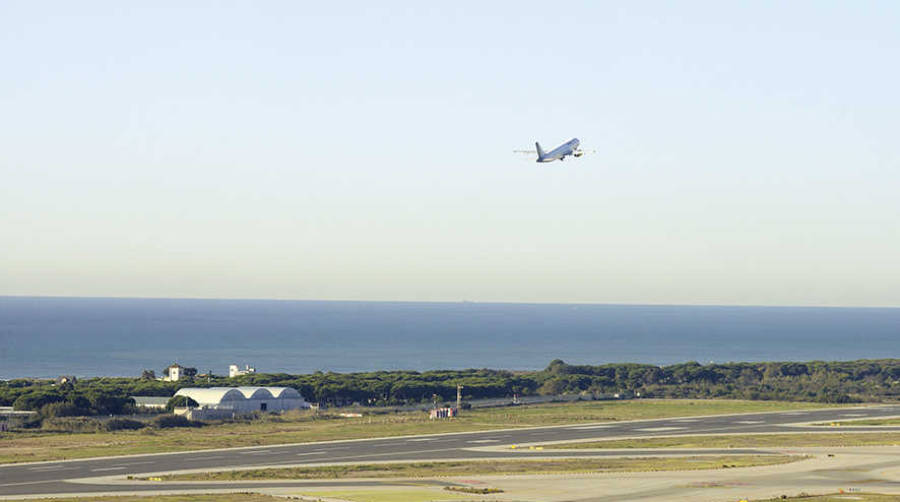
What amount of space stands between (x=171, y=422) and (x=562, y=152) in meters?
52.4

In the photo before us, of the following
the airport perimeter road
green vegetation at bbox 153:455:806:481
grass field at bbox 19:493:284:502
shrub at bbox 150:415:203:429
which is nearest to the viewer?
grass field at bbox 19:493:284:502

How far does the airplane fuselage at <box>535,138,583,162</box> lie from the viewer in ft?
456

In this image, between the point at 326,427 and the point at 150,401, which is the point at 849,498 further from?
the point at 150,401

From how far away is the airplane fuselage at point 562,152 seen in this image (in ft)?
456

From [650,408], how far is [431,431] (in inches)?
1854

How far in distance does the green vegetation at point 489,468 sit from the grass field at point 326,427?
19697 mm

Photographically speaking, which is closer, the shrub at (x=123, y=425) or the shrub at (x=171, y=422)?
the shrub at (x=123, y=425)

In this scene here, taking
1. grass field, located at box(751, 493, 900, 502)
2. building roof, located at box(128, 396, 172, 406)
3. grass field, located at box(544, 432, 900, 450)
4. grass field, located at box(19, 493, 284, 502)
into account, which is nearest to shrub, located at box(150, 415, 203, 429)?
building roof, located at box(128, 396, 172, 406)

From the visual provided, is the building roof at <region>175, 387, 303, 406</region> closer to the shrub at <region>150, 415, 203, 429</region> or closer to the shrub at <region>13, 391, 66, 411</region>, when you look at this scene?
the shrub at <region>150, 415, 203, 429</region>

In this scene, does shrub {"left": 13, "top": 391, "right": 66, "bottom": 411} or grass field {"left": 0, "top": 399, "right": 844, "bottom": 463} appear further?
shrub {"left": 13, "top": 391, "right": 66, "bottom": 411}

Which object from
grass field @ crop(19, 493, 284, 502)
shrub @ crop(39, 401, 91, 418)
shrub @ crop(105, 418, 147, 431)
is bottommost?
grass field @ crop(19, 493, 284, 502)

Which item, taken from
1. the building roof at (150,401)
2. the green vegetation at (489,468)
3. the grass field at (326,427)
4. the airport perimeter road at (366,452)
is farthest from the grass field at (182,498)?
the building roof at (150,401)

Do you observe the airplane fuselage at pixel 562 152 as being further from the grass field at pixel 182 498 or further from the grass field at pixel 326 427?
the grass field at pixel 182 498

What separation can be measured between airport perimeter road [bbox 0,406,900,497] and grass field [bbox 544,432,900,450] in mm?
4585
